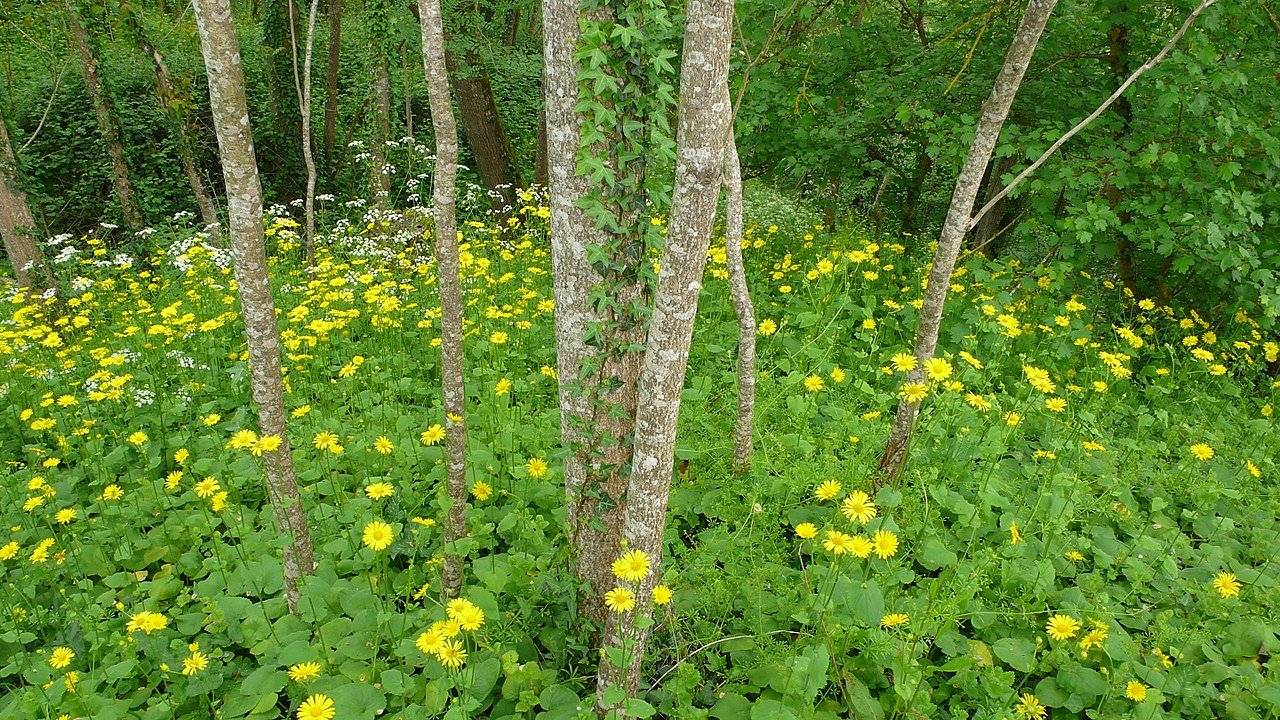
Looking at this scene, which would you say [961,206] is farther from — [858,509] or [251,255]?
[251,255]

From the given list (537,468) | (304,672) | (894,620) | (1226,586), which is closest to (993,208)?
(1226,586)

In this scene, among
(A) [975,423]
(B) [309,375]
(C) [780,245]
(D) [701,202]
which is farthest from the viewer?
(C) [780,245]

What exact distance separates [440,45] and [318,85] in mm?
10260

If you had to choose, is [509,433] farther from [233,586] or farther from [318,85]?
[318,85]

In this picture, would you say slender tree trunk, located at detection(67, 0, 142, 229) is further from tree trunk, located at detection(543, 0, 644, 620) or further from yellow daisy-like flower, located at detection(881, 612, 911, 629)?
yellow daisy-like flower, located at detection(881, 612, 911, 629)

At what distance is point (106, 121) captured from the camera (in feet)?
25.5

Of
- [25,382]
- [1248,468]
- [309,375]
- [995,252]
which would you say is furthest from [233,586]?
[995,252]

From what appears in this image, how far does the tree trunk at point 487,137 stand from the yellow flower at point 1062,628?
22.6 feet

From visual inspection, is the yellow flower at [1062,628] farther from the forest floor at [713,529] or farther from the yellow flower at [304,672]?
the yellow flower at [304,672]

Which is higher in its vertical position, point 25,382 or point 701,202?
point 701,202

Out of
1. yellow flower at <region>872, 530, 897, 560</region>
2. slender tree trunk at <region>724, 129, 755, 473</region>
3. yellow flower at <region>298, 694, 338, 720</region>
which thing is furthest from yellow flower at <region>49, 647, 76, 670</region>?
yellow flower at <region>872, 530, 897, 560</region>

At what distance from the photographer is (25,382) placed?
446 centimetres

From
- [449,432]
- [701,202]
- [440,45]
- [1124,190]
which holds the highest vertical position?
[440,45]

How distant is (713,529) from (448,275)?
1.56m
